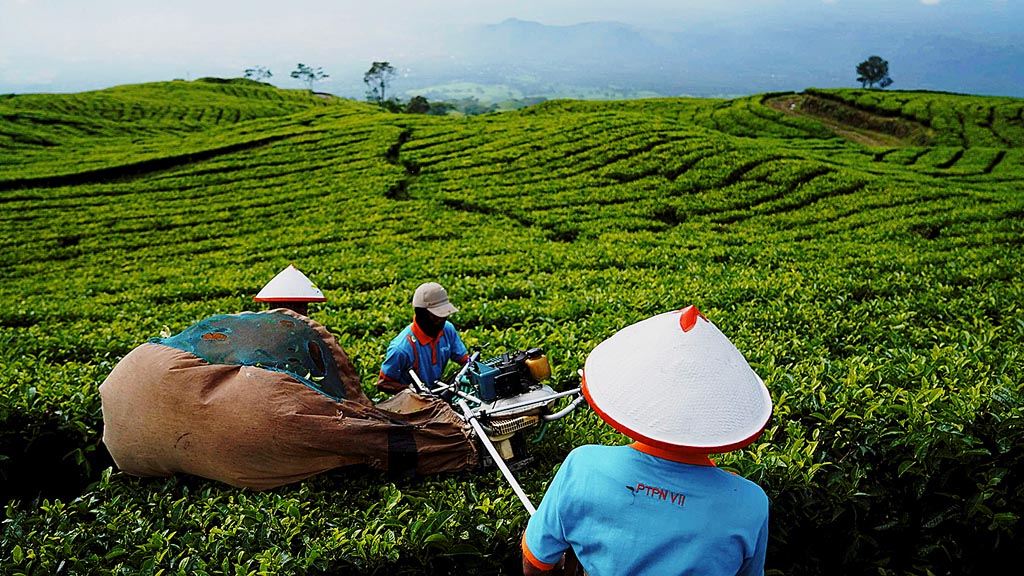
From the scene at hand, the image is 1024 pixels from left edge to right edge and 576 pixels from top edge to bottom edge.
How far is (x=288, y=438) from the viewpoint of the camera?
301 cm

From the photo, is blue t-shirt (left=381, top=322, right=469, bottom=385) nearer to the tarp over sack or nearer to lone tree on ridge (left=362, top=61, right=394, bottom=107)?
the tarp over sack

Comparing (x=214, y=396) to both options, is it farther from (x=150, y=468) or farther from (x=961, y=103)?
(x=961, y=103)

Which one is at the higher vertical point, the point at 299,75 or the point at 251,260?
the point at 299,75

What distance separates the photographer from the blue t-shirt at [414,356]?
4.42 metres

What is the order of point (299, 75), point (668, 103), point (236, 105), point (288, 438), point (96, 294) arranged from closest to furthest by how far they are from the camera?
point (288, 438)
point (96, 294)
point (668, 103)
point (236, 105)
point (299, 75)

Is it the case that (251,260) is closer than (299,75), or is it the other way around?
(251,260)

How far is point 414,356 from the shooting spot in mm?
4453

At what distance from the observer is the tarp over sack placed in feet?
9.96

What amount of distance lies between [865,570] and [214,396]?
3.63m

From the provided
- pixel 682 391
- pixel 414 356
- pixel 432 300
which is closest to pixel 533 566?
pixel 682 391

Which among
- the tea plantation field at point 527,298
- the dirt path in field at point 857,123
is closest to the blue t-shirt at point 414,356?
the tea plantation field at point 527,298

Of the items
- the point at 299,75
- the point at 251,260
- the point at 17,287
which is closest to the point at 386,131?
the point at 251,260

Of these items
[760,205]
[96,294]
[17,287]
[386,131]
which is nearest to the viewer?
[96,294]

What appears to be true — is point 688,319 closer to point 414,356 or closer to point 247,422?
point 247,422
